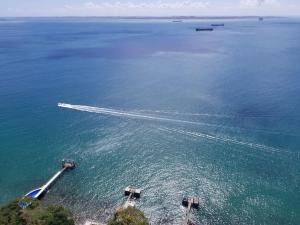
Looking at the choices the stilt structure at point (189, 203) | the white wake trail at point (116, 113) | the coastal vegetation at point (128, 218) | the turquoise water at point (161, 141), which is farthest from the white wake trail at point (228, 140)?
the coastal vegetation at point (128, 218)

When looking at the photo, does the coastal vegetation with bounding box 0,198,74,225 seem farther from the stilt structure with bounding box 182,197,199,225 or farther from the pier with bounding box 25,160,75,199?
the stilt structure with bounding box 182,197,199,225

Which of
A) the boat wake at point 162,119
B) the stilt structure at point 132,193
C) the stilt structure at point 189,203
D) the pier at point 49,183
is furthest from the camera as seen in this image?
the boat wake at point 162,119

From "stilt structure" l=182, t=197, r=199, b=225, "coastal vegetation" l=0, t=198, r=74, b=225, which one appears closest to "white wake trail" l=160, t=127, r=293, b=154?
"stilt structure" l=182, t=197, r=199, b=225

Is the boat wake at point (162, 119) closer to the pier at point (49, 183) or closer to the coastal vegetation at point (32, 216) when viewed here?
the pier at point (49, 183)

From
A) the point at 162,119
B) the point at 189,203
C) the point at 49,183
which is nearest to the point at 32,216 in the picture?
the point at 49,183

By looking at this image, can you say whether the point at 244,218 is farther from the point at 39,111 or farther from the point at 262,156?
the point at 39,111

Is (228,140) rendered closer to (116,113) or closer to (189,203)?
(189,203)

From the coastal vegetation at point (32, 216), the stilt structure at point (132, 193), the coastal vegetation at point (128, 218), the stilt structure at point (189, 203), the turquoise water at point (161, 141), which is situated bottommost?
the coastal vegetation at point (32, 216)
